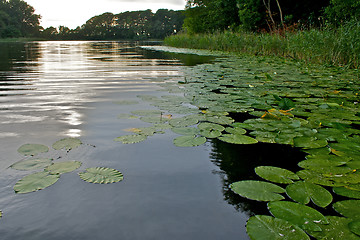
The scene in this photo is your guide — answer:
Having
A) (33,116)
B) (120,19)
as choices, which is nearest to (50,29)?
(120,19)

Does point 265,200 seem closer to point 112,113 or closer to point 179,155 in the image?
point 179,155

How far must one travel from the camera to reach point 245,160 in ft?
4.37

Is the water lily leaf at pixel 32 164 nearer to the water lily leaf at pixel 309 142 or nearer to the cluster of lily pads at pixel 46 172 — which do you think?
the cluster of lily pads at pixel 46 172

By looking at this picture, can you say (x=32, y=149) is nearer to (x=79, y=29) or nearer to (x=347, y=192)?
(x=347, y=192)

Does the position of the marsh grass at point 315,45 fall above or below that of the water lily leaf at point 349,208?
above

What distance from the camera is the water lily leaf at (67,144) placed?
137 centimetres

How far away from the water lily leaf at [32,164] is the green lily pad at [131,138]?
42 centimetres

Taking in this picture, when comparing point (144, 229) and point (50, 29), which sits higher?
point (50, 29)

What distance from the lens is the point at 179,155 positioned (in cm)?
139

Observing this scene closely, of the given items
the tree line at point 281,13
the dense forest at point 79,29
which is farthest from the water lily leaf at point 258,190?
the dense forest at point 79,29

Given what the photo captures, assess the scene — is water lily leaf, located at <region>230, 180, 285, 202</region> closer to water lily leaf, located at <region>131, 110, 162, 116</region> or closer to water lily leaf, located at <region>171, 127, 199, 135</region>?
water lily leaf, located at <region>171, 127, 199, 135</region>

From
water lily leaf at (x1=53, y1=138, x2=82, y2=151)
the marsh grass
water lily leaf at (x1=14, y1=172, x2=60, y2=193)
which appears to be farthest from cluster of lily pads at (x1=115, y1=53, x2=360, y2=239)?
the marsh grass

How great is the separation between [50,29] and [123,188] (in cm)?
7280

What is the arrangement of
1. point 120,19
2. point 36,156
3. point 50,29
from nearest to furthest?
point 36,156, point 50,29, point 120,19
